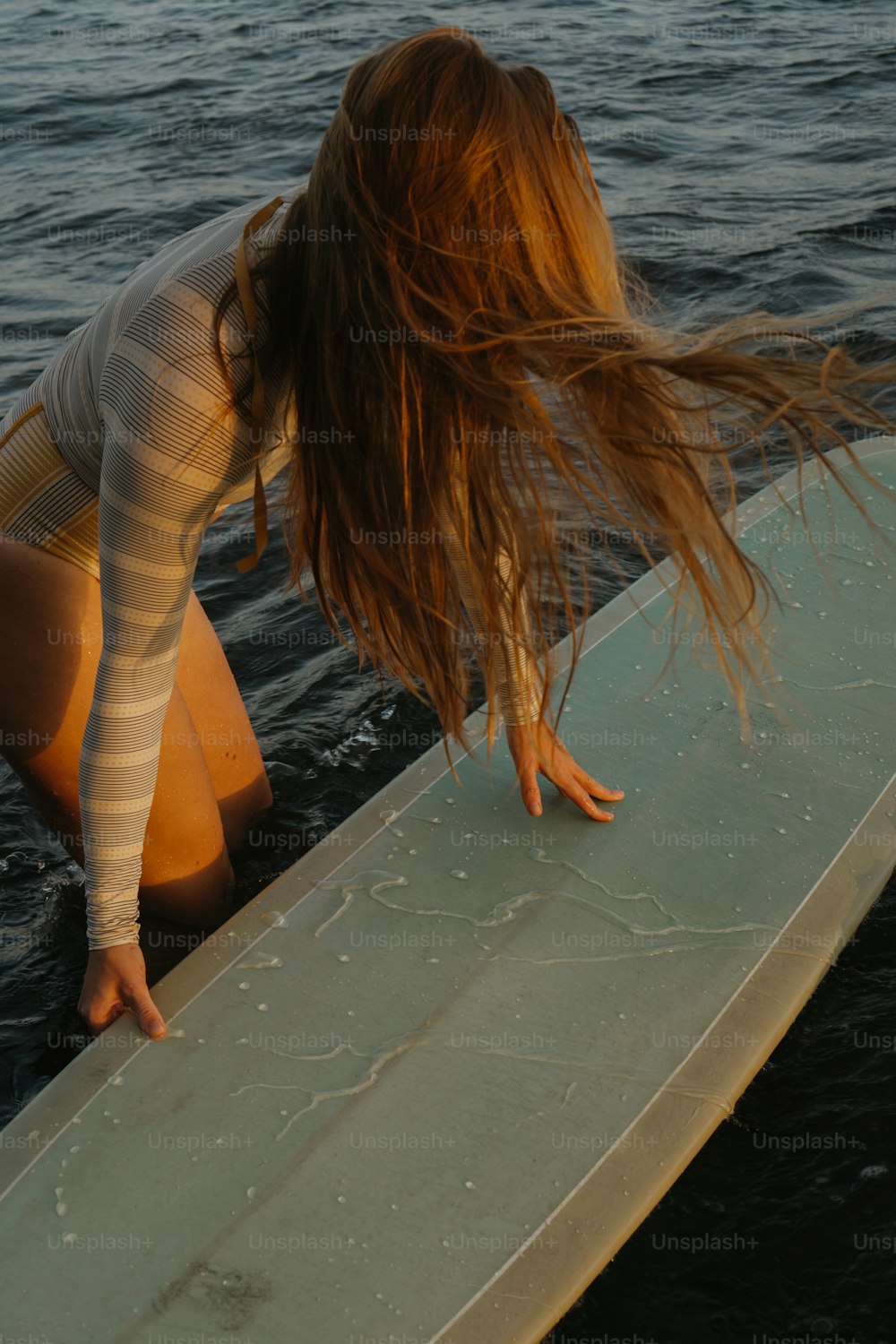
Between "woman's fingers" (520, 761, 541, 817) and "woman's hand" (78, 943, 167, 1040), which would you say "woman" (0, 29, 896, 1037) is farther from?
"woman's fingers" (520, 761, 541, 817)

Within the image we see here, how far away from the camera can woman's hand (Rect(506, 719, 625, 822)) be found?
2.23m

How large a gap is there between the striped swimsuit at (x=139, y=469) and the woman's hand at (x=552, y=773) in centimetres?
23

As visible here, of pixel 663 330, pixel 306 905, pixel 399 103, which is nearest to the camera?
pixel 399 103

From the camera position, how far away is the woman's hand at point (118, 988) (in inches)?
74.7

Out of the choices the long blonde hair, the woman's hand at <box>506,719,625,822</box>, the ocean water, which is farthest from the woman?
the ocean water

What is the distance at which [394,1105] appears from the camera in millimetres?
1836

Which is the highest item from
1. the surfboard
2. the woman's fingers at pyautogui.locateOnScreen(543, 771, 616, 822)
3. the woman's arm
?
the woman's arm

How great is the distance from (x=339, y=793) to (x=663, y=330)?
68.6 inches

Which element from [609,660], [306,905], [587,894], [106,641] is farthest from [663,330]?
[609,660]

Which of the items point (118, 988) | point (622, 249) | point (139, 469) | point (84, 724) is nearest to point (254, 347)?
point (139, 469)

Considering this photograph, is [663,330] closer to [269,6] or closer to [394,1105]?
[394,1105]

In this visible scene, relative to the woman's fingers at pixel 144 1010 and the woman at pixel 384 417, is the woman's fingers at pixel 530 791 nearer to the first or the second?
the woman at pixel 384 417

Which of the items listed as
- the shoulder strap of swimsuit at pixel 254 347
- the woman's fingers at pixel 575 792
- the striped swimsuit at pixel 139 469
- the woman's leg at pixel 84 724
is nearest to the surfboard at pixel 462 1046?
the woman's fingers at pixel 575 792

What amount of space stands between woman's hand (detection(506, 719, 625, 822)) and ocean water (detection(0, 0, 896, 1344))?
53 centimetres
